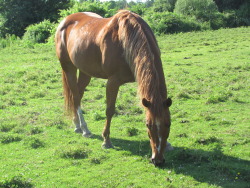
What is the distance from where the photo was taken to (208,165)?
5.26 meters

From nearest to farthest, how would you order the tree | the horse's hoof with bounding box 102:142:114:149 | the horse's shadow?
the horse's shadow → the horse's hoof with bounding box 102:142:114:149 → the tree

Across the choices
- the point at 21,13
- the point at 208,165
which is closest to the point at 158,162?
the point at 208,165

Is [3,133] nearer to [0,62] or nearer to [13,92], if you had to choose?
[13,92]

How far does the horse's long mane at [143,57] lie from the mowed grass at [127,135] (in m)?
1.20

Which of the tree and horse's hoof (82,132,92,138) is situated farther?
the tree

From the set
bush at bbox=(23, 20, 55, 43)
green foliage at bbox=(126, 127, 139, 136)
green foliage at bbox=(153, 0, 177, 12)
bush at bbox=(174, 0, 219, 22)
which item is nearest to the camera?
green foliage at bbox=(126, 127, 139, 136)

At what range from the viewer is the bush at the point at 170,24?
24672 millimetres

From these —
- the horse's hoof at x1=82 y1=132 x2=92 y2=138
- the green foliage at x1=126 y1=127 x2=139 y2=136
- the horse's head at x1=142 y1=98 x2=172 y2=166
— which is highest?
the horse's head at x1=142 y1=98 x2=172 y2=166

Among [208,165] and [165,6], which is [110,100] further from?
[165,6]

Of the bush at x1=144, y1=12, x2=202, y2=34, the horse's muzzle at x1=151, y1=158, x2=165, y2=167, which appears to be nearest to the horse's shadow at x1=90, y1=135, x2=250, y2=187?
the horse's muzzle at x1=151, y1=158, x2=165, y2=167

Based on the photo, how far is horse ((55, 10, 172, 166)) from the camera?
4840 millimetres

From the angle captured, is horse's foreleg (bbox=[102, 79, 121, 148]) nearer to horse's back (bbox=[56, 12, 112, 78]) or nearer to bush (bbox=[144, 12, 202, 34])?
horse's back (bbox=[56, 12, 112, 78])

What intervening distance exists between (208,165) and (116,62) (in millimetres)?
2238

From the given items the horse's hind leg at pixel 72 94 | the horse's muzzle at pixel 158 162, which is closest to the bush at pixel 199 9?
the horse's hind leg at pixel 72 94
